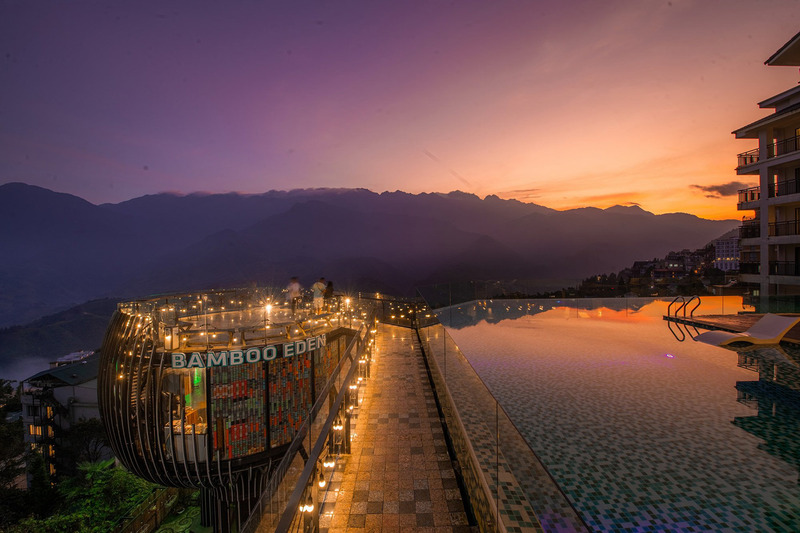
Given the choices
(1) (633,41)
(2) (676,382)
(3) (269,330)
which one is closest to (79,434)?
(3) (269,330)

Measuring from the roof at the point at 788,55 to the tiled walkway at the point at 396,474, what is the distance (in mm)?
19465

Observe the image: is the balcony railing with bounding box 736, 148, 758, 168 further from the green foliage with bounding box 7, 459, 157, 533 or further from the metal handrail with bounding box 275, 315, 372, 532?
the green foliage with bounding box 7, 459, 157, 533

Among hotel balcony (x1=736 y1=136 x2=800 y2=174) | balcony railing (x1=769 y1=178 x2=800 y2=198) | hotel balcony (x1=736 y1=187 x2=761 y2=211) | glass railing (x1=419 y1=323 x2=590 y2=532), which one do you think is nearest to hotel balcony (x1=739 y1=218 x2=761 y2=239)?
hotel balcony (x1=736 y1=187 x2=761 y2=211)

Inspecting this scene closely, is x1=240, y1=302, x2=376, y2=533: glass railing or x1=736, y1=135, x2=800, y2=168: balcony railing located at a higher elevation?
x1=736, y1=135, x2=800, y2=168: balcony railing

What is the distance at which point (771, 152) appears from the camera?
557 inches

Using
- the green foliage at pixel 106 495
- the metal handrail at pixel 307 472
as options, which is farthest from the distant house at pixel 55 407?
the metal handrail at pixel 307 472

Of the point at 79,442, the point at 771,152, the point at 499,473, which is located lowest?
the point at 79,442

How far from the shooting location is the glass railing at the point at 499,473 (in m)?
2.46

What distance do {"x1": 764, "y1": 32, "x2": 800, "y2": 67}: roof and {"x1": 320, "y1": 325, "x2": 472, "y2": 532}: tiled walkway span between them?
19.5 metres

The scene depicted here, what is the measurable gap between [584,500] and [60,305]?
551 feet

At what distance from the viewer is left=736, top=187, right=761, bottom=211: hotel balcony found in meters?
14.9

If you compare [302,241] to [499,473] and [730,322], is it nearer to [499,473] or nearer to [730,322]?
[730,322]

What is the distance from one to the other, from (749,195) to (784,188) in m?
1.25

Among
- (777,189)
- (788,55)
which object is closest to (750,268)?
(777,189)
